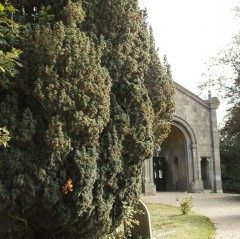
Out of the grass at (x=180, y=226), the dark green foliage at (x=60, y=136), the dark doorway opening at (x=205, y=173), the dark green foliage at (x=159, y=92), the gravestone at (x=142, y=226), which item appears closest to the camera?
the dark green foliage at (x=60, y=136)

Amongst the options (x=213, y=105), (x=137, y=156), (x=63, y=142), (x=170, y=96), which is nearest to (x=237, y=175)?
(x=213, y=105)

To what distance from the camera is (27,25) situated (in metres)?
5.95

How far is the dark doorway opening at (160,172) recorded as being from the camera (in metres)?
28.7

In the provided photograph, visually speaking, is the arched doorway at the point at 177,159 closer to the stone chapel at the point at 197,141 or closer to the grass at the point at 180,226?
the stone chapel at the point at 197,141

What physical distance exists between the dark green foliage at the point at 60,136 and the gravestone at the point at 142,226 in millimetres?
2464

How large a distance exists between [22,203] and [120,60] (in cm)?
322

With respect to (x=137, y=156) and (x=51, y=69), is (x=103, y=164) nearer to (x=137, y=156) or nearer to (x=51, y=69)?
(x=137, y=156)

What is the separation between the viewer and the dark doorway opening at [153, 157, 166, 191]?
2873 cm

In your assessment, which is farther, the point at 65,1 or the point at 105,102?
the point at 65,1

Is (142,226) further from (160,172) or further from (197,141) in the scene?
(160,172)

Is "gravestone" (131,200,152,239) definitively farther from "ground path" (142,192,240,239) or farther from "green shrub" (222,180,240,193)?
"green shrub" (222,180,240,193)

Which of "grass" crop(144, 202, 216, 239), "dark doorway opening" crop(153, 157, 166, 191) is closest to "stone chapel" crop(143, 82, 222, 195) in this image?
"dark doorway opening" crop(153, 157, 166, 191)

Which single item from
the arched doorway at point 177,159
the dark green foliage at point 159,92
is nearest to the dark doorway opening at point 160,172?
the arched doorway at point 177,159

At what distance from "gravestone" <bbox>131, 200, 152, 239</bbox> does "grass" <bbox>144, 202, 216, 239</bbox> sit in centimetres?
57
